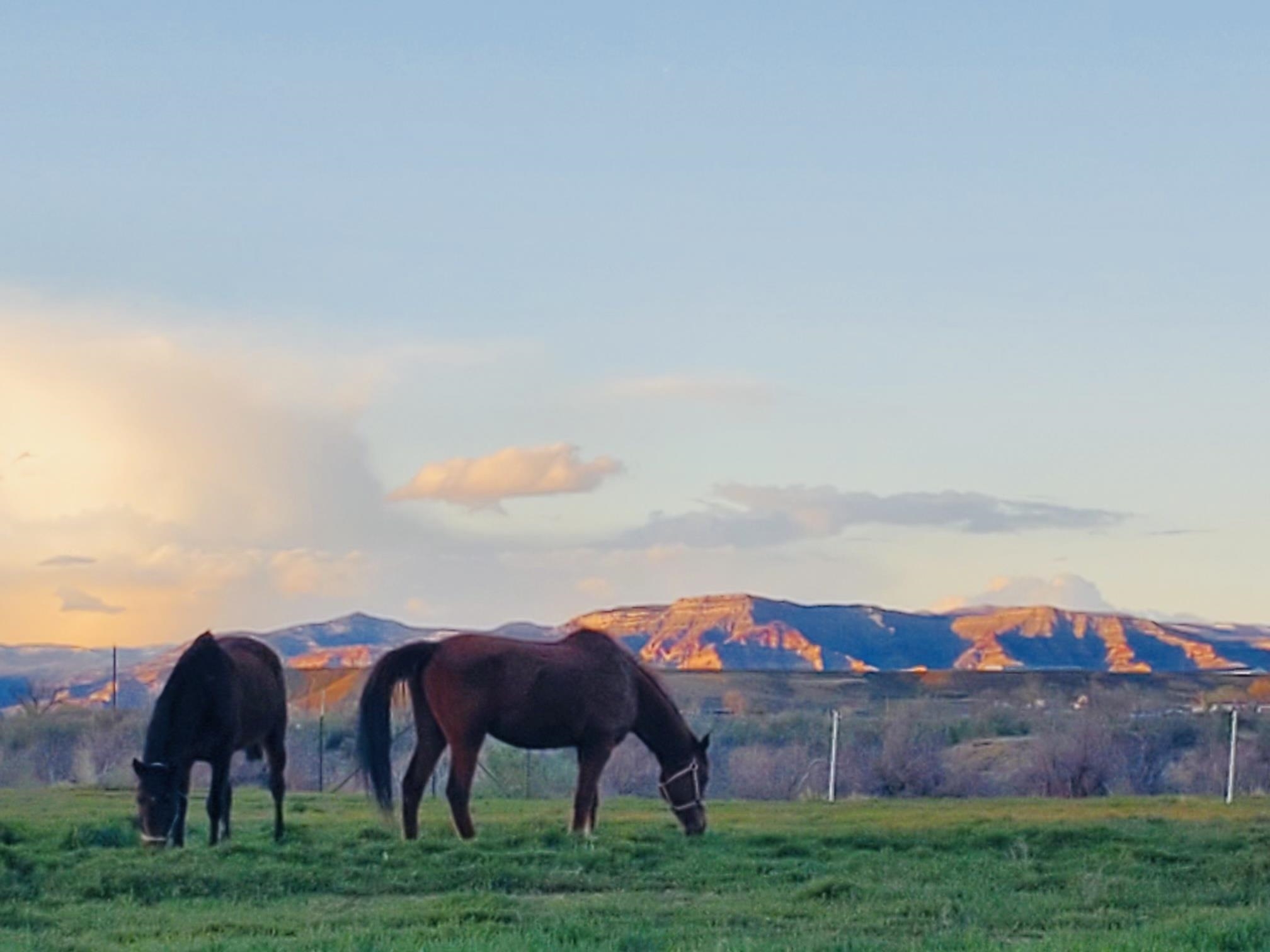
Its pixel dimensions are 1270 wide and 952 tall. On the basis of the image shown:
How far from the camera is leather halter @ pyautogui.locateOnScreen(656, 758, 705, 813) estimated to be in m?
18.3

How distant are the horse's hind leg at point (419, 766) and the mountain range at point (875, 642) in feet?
232

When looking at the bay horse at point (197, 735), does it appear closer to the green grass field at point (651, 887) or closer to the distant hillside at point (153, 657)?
the green grass field at point (651, 887)

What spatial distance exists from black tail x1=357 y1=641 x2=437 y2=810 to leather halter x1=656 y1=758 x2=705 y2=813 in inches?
111

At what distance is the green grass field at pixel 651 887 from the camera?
10.7m

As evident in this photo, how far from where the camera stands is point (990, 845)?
54.6 ft

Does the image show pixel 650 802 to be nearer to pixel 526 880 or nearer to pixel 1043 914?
pixel 526 880

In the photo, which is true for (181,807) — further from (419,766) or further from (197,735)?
(419,766)

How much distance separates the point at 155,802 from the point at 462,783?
2.71m

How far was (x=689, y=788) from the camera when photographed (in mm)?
18391

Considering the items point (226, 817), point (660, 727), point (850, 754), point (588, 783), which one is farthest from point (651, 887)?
point (850, 754)

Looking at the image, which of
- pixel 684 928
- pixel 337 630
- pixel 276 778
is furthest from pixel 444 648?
pixel 337 630

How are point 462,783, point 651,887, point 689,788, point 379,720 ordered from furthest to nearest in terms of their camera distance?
point 689,788 → point 379,720 → point 462,783 → point 651,887

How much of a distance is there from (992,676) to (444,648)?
5532 cm

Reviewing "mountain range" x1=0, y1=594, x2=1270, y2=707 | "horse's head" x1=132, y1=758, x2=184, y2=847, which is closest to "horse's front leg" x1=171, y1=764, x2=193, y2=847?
"horse's head" x1=132, y1=758, x2=184, y2=847
